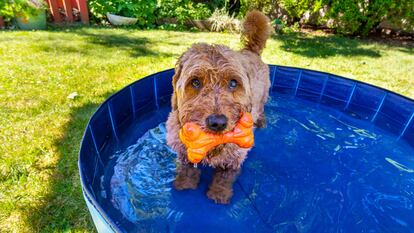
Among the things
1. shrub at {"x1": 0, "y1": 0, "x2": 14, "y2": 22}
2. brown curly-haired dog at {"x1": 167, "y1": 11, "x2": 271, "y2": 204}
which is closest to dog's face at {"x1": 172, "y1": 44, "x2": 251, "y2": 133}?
brown curly-haired dog at {"x1": 167, "y1": 11, "x2": 271, "y2": 204}

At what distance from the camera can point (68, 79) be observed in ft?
18.6

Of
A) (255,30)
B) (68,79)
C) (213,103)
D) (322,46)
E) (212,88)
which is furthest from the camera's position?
(322,46)

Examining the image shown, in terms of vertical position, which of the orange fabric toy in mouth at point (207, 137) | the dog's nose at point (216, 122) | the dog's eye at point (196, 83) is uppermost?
the dog's eye at point (196, 83)

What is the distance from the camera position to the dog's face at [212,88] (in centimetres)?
251

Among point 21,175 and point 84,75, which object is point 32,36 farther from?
point 21,175

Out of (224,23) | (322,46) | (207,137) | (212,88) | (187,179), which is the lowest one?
(187,179)

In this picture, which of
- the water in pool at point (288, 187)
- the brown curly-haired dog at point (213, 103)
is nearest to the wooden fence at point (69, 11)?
the water in pool at point (288, 187)

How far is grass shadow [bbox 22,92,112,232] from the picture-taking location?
2.85 metres

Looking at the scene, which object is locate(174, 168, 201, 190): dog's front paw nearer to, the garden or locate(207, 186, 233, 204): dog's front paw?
locate(207, 186, 233, 204): dog's front paw

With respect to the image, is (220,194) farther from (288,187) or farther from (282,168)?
(282,168)

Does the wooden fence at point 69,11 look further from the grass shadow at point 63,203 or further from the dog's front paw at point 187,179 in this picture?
the dog's front paw at point 187,179

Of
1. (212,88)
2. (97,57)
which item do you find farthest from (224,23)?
(212,88)

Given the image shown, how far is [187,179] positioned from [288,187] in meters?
1.18

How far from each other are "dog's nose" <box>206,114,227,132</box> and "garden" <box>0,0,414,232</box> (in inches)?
59.9
